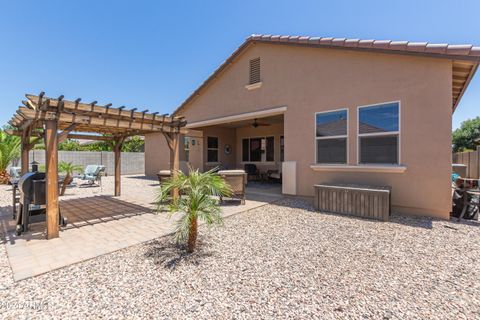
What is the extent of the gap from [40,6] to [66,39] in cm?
243

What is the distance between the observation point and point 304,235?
178 inches

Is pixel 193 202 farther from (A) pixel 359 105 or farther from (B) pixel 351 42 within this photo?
(B) pixel 351 42

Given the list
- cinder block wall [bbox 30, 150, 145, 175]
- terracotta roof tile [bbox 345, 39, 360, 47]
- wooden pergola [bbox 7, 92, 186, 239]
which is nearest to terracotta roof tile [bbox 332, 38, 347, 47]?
terracotta roof tile [bbox 345, 39, 360, 47]

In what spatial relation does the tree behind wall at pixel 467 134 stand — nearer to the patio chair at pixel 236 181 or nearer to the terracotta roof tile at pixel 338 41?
the terracotta roof tile at pixel 338 41

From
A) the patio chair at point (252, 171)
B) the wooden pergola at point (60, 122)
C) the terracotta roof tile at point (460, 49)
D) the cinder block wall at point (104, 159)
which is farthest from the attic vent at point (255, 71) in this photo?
the cinder block wall at point (104, 159)

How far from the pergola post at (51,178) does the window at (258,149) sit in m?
11.0

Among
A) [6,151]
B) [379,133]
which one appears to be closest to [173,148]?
[379,133]

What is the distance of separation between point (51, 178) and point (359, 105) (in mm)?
7906

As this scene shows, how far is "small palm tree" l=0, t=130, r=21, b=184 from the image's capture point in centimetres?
1295

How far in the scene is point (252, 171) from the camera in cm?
1370

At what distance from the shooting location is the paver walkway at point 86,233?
10.8ft

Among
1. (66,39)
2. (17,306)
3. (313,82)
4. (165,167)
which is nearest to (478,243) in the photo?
(313,82)

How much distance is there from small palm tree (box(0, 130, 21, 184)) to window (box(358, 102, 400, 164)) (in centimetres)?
1844

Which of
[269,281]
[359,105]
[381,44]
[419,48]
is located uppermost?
[381,44]
